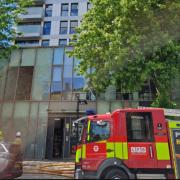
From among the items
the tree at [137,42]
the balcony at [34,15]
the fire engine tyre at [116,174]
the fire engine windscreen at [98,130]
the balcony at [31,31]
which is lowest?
the fire engine tyre at [116,174]

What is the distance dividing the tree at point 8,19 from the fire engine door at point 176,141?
969 cm

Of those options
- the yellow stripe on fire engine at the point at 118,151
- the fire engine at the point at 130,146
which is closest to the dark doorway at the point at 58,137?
the fire engine at the point at 130,146

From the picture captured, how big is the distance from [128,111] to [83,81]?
33.9 ft

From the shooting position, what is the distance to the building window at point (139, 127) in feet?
24.7

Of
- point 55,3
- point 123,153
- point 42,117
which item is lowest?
point 123,153

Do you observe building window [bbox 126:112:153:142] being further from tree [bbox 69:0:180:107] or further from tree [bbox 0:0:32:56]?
tree [bbox 0:0:32:56]

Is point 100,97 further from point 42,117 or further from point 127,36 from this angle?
point 127,36

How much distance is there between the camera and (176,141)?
7398mm

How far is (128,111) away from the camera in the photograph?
25.5ft

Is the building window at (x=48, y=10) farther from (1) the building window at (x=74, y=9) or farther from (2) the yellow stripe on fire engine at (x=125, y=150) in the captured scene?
(2) the yellow stripe on fire engine at (x=125, y=150)

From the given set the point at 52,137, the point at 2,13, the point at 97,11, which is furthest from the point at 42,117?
the point at 97,11

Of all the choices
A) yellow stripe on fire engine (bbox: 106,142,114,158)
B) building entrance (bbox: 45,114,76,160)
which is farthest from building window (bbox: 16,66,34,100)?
yellow stripe on fire engine (bbox: 106,142,114,158)

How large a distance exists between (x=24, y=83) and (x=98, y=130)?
12.2m

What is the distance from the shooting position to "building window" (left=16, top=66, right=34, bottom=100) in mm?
18203
